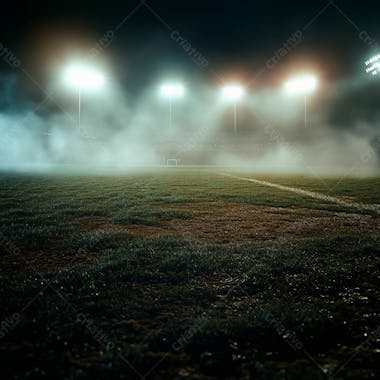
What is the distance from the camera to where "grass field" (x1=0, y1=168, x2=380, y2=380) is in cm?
244

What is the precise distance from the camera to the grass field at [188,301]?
2.44 meters

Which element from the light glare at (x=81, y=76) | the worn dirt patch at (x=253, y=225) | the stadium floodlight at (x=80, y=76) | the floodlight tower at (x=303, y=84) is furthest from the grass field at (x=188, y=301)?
the floodlight tower at (x=303, y=84)

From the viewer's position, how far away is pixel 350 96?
41719 millimetres

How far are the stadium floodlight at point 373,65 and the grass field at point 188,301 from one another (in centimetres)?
3633

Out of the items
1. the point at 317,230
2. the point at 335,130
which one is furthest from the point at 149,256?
the point at 335,130

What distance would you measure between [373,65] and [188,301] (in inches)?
1649

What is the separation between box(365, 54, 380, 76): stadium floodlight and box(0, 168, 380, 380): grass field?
36.3m

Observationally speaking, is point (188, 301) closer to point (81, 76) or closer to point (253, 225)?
point (253, 225)

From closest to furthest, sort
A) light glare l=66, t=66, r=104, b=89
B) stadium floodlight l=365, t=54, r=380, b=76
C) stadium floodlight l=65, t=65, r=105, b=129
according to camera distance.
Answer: stadium floodlight l=365, t=54, r=380, b=76 < stadium floodlight l=65, t=65, r=105, b=129 < light glare l=66, t=66, r=104, b=89

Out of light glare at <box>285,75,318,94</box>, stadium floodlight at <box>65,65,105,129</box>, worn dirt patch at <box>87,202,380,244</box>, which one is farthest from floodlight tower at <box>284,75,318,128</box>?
worn dirt patch at <box>87,202,380,244</box>

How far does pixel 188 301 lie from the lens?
11.2ft

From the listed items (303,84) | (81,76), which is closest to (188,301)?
(81,76)

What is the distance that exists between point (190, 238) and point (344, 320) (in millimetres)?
3276

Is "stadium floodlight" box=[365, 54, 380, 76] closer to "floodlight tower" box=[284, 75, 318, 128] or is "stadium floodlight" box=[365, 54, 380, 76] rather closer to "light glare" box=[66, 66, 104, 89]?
"floodlight tower" box=[284, 75, 318, 128]
